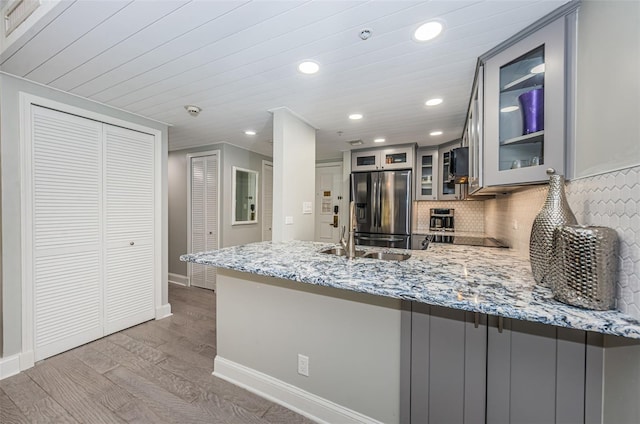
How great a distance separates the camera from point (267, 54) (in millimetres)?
1578

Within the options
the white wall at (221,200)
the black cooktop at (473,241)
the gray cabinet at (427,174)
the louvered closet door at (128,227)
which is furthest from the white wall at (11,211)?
the gray cabinet at (427,174)

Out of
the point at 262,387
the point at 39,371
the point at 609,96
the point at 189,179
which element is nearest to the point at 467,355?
the point at 609,96

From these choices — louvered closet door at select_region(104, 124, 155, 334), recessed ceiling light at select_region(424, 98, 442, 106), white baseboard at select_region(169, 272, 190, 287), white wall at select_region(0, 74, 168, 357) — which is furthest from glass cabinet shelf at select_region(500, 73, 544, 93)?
white baseboard at select_region(169, 272, 190, 287)

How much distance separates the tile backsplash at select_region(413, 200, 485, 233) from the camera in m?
3.88

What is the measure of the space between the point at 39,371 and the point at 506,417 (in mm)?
3176

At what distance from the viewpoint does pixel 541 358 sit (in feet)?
3.55

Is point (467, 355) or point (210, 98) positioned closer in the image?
point (467, 355)

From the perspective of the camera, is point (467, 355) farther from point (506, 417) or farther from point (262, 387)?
point (262, 387)

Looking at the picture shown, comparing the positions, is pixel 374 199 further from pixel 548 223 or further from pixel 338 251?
pixel 548 223

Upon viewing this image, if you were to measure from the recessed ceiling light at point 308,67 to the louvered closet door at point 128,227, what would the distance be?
83.8 inches

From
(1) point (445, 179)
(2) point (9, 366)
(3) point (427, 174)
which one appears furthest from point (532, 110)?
(2) point (9, 366)

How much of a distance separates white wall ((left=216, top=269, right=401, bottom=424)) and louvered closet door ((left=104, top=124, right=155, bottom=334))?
1445mm

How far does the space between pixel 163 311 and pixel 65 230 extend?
1.32 m

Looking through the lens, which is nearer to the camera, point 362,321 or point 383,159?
point 362,321
